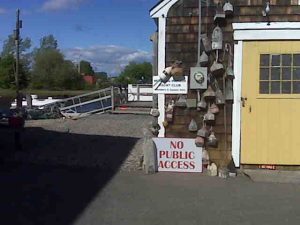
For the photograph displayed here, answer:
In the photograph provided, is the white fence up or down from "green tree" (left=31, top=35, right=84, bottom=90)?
down

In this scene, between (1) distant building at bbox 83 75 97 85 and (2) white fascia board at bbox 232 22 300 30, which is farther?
(1) distant building at bbox 83 75 97 85

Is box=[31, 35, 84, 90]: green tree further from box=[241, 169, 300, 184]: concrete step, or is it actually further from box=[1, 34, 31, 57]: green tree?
box=[241, 169, 300, 184]: concrete step

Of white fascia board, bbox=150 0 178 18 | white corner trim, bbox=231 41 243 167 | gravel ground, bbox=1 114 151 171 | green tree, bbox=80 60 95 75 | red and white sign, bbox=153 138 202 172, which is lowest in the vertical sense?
gravel ground, bbox=1 114 151 171

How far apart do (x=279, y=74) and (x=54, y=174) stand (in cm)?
409

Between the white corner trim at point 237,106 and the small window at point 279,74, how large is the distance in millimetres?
350

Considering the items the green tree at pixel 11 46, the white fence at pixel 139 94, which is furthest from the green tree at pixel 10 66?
the white fence at pixel 139 94

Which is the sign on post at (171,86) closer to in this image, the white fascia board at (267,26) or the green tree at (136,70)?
the white fascia board at (267,26)

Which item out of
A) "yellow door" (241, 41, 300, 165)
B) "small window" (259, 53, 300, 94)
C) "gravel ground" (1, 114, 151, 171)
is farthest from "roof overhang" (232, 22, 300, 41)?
"gravel ground" (1, 114, 151, 171)

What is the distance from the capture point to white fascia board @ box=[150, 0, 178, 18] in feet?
34.1

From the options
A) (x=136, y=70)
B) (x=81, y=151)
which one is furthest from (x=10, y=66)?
(x=81, y=151)

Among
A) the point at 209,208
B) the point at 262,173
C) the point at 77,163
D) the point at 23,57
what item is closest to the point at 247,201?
the point at 209,208

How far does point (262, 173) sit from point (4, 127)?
6.58m

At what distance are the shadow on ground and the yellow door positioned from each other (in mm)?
2536

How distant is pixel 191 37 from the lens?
34.0 ft
